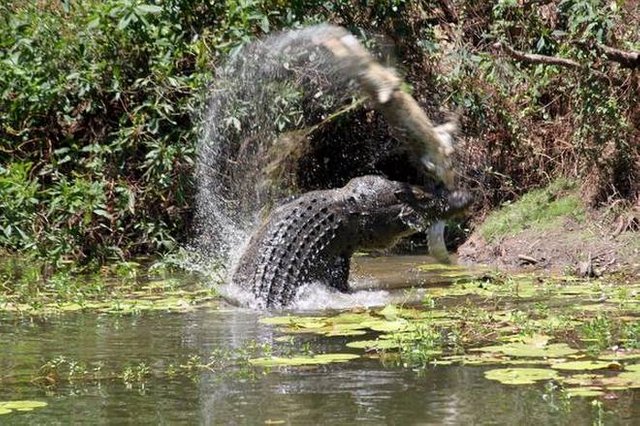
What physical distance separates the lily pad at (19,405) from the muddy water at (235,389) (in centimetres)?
4

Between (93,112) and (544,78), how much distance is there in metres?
4.55

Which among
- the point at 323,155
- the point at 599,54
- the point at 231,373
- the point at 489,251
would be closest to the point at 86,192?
the point at 323,155

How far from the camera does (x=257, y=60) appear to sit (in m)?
12.0

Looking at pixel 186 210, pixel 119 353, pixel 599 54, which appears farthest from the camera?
pixel 186 210

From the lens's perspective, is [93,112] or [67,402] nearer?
[67,402]

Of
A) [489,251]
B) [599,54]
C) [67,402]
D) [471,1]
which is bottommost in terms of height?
[67,402]

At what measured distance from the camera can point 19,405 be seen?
522 centimetres

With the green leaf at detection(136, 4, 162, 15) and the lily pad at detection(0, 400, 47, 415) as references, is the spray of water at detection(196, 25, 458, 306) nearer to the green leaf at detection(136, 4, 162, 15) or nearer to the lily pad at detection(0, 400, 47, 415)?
the green leaf at detection(136, 4, 162, 15)

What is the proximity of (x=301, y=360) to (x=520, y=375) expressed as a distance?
113cm

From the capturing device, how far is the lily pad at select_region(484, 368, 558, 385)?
5.36 metres

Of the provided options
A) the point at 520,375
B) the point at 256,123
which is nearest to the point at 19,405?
the point at 520,375

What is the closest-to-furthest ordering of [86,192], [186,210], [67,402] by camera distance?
[67,402], [86,192], [186,210]

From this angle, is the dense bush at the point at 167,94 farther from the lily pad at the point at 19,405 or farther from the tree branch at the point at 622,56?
the lily pad at the point at 19,405

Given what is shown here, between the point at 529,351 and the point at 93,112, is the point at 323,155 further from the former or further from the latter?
the point at 529,351
